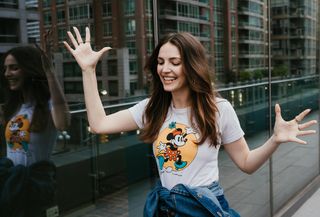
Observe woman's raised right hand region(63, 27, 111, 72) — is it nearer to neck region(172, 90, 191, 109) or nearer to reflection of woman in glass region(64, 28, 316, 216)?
reflection of woman in glass region(64, 28, 316, 216)

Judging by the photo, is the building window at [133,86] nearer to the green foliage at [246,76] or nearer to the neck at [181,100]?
the neck at [181,100]

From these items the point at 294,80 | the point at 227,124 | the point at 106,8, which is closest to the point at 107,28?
the point at 106,8

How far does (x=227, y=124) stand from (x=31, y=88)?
0.93m

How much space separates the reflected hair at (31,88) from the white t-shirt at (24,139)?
25 millimetres

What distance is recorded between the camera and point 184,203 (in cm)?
166

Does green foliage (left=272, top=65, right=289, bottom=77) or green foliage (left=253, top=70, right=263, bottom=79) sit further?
green foliage (left=272, top=65, right=289, bottom=77)

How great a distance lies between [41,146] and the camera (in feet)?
6.61

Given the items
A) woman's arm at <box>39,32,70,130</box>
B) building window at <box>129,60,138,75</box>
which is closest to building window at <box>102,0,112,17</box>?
building window at <box>129,60,138,75</box>

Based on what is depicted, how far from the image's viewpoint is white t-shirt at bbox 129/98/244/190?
1.72 metres

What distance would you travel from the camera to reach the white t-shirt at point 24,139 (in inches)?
73.8

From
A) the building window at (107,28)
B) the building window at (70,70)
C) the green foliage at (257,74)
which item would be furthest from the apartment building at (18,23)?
the green foliage at (257,74)

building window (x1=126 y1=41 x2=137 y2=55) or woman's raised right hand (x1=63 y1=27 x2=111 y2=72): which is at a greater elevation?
building window (x1=126 y1=41 x2=137 y2=55)

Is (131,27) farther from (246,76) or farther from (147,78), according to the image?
(246,76)

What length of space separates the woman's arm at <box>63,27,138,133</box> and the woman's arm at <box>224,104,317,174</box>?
0.49 meters
